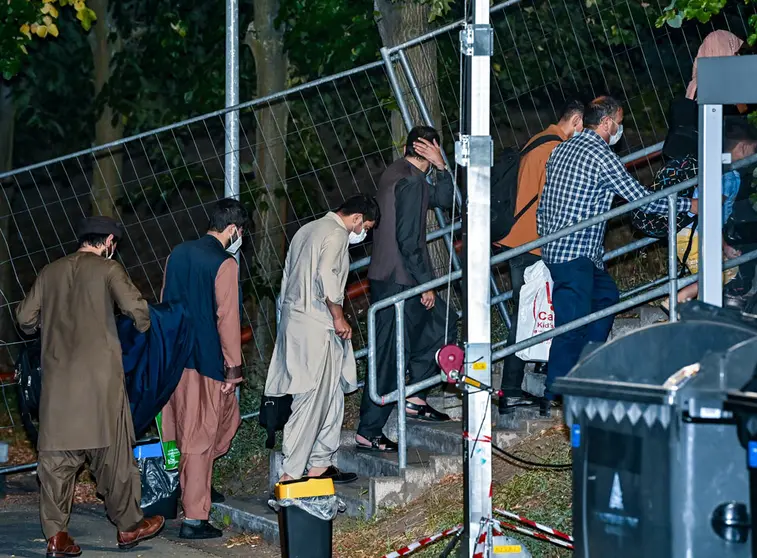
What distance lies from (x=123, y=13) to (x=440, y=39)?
248 inches

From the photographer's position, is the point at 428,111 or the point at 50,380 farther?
the point at 428,111

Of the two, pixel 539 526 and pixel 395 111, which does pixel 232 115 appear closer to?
pixel 395 111

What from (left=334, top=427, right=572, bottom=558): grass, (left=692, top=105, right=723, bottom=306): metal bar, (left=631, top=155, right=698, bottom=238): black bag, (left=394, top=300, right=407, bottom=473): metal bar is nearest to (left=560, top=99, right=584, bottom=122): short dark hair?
(left=631, top=155, right=698, bottom=238): black bag

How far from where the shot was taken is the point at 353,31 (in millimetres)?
12328

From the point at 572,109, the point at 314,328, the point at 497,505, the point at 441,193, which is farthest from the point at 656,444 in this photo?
the point at 572,109

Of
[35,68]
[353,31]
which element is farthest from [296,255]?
[35,68]

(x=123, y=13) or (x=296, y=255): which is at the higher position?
(x=123, y=13)

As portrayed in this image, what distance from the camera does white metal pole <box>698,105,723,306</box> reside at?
6.27 metres

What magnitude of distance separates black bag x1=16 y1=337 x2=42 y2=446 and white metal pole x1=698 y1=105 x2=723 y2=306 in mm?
3905

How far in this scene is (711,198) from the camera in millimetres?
6285

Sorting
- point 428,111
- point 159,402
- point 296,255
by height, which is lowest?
point 159,402

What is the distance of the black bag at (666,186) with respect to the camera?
26.9 ft

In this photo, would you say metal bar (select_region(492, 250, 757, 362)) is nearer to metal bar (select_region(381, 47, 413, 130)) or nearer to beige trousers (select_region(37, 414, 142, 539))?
beige trousers (select_region(37, 414, 142, 539))

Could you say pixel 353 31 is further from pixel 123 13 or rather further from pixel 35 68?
pixel 35 68
